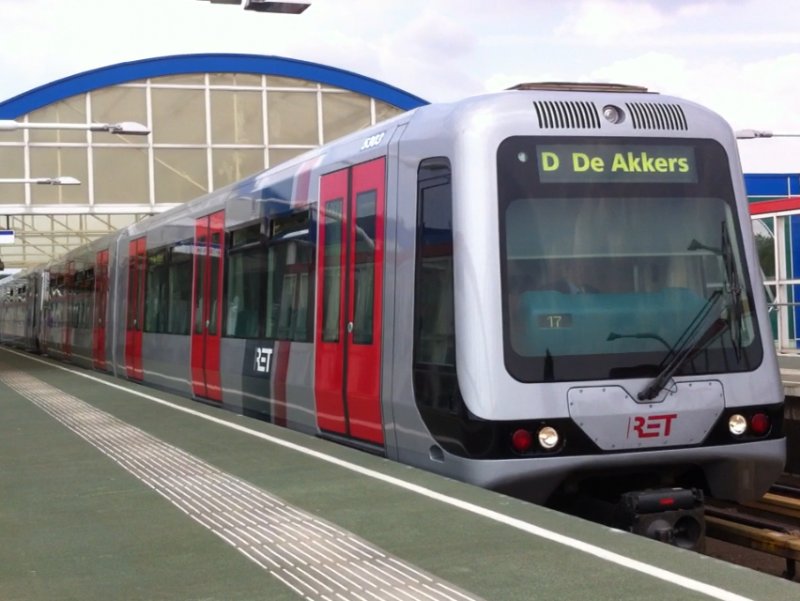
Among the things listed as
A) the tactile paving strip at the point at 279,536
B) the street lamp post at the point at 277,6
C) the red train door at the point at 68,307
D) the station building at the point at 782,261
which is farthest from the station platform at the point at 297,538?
the red train door at the point at 68,307

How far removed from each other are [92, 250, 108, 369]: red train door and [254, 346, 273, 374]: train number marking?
1181cm

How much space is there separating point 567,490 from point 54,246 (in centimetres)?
4885

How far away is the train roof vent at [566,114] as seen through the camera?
321 inches

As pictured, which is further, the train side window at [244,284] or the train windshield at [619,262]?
the train side window at [244,284]

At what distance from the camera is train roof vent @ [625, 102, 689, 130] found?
8344 millimetres

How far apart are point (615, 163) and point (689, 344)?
4.13 ft

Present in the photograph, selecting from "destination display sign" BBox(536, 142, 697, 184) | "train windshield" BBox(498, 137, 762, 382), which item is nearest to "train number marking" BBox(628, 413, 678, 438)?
"train windshield" BBox(498, 137, 762, 382)

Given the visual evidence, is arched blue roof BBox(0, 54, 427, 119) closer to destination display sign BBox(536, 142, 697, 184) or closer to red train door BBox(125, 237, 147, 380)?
red train door BBox(125, 237, 147, 380)

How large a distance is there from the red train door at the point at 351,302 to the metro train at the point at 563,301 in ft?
0.11

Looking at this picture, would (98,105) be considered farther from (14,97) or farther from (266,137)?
(266,137)

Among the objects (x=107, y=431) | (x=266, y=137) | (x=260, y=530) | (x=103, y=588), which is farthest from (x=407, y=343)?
(x=266, y=137)

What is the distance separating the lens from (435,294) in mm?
8117

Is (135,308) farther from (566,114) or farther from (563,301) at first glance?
(563,301)

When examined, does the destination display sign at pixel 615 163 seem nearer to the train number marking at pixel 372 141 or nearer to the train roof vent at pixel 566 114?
the train roof vent at pixel 566 114
